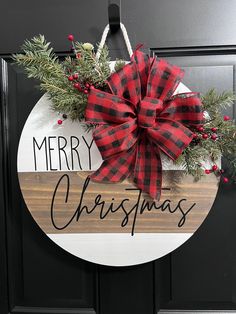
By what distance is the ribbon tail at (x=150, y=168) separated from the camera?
0.61m

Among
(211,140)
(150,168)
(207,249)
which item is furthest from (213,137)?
(207,249)

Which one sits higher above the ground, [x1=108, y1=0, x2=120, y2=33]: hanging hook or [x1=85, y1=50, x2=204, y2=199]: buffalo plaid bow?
[x1=108, y1=0, x2=120, y2=33]: hanging hook

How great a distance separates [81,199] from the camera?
0.64m

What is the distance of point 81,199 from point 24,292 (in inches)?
10.8

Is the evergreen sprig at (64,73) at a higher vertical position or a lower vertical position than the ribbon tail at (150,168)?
higher

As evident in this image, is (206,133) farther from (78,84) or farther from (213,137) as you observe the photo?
(78,84)

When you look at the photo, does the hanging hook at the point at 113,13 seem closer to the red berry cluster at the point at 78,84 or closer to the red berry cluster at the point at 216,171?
the red berry cluster at the point at 78,84

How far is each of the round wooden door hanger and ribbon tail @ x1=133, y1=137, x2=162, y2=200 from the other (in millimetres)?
23

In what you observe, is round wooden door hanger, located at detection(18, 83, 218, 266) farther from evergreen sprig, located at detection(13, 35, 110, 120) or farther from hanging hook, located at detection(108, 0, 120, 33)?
hanging hook, located at detection(108, 0, 120, 33)

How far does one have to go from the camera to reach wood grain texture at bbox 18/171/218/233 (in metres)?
0.63

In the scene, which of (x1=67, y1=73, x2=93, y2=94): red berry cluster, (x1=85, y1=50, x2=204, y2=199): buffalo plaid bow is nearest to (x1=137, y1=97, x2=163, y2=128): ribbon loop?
(x1=85, y1=50, x2=204, y2=199): buffalo plaid bow

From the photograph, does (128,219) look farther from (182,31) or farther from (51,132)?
(182,31)

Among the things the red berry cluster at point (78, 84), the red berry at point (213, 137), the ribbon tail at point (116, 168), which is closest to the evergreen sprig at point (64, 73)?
the red berry cluster at point (78, 84)

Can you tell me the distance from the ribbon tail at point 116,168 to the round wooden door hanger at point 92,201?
0.05ft
